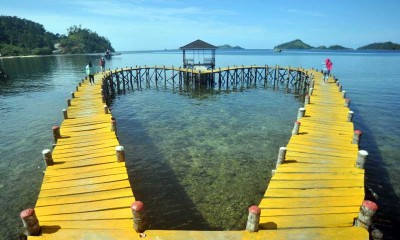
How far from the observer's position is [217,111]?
92.1 ft

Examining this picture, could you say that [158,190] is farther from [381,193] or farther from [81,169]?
[381,193]

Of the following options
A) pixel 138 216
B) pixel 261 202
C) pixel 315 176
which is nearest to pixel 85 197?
pixel 138 216

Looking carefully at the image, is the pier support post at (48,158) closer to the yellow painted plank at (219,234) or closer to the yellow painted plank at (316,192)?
the yellow painted plank at (219,234)

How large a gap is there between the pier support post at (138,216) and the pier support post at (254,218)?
2.98 meters

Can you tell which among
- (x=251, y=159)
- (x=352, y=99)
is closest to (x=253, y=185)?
(x=251, y=159)

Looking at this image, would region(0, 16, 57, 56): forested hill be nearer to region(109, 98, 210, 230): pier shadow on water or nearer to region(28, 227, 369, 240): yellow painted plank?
region(109, 98, 210, 230): pier shadow on water

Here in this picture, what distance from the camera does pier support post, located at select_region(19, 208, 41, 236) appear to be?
7004 mm

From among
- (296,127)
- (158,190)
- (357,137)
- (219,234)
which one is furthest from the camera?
(296,127)

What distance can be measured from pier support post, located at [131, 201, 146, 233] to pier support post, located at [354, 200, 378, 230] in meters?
6.22

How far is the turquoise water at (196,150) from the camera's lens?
12.4 metres

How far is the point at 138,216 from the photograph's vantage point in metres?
7.26

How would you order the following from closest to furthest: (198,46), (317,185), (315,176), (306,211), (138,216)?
(138,216), (306,211), (317,185), (315,176), (198,46)

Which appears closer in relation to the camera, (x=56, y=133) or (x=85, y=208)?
(x=85, y=208)

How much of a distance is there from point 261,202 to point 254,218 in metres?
1.80
